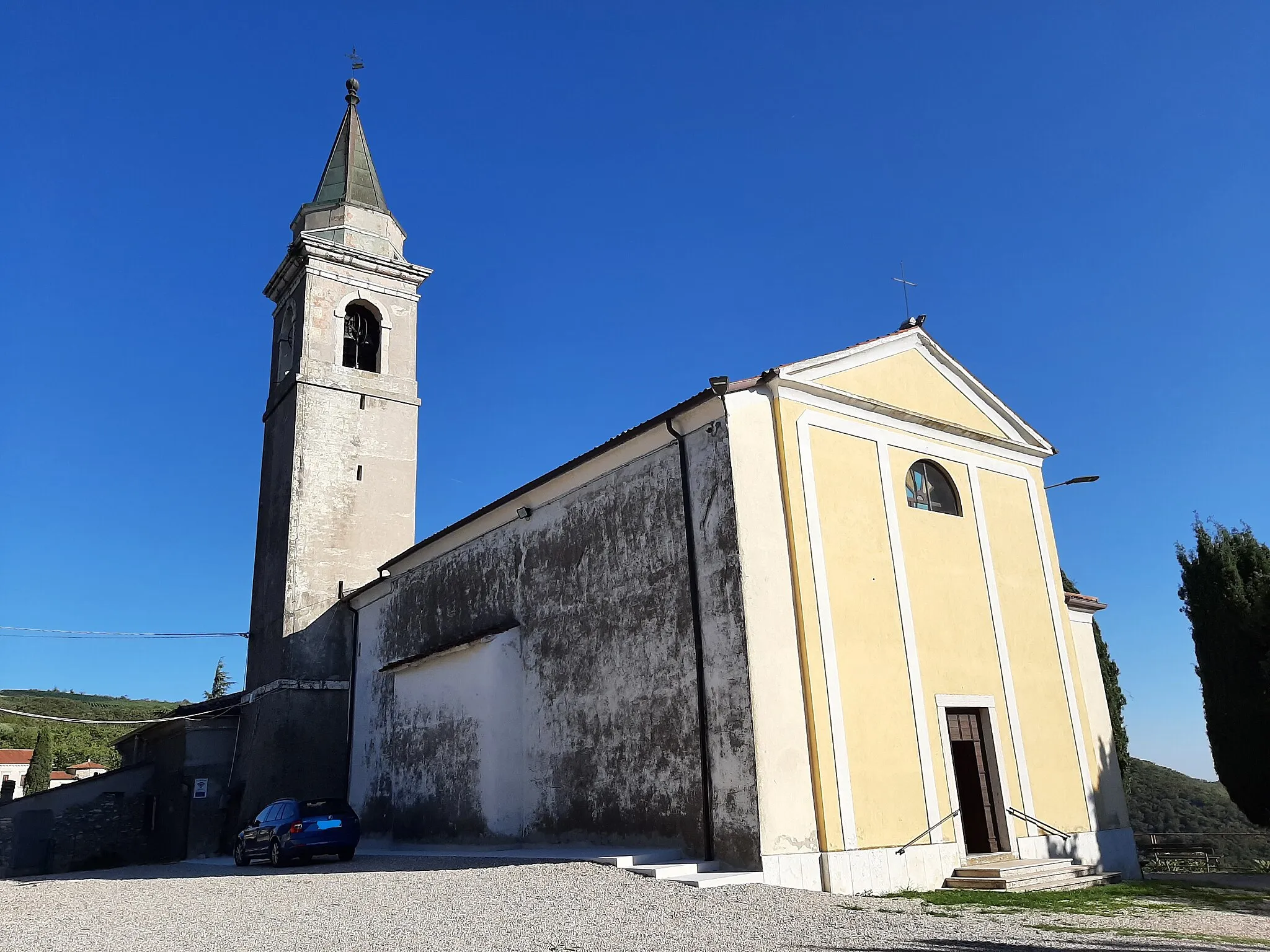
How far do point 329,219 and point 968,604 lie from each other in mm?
20095

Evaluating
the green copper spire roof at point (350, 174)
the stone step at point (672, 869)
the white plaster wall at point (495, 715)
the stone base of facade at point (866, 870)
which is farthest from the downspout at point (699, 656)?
Result: the green copper spire roof at point (350, 174)

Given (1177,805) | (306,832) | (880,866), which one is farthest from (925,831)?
(1177,805)

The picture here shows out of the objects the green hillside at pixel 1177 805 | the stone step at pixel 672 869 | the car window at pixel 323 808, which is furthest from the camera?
the green hillside at pixel 1177 805

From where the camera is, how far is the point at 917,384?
15617mm

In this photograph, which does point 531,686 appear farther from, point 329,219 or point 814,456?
point 329,219

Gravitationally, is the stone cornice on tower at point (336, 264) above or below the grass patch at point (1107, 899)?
above

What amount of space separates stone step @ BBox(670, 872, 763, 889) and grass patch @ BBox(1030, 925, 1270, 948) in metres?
3.02

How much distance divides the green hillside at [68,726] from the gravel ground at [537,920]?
59.0 metres

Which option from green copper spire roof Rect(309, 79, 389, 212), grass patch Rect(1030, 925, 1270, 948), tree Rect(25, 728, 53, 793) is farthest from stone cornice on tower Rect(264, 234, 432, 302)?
tree Rect(25, 728, 53, 793)

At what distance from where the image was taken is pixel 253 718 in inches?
846

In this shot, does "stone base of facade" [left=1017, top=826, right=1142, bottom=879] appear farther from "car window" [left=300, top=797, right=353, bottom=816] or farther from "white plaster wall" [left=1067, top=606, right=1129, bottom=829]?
"car window" [left=300, top=797, right=353, bottom=816]

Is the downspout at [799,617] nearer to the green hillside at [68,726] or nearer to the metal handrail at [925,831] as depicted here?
the metal handrail at [925,831]

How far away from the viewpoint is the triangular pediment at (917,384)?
46.6ft

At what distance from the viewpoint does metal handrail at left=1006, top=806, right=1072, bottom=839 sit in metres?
13.4
